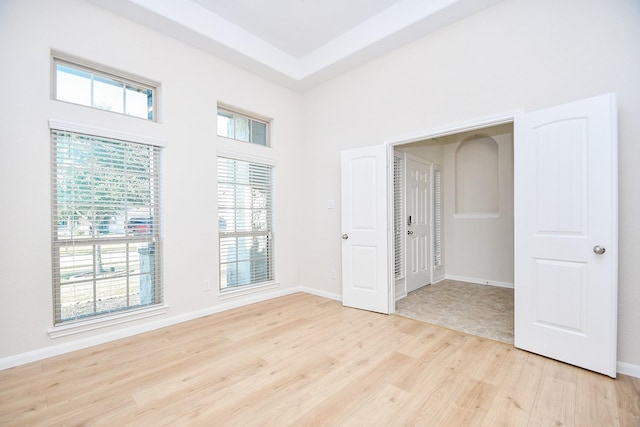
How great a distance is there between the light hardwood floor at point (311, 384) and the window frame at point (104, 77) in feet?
7.85

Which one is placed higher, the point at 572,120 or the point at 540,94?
the point at 540,94

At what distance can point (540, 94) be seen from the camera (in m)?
2.61

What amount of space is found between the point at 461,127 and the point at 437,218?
8.93 ft

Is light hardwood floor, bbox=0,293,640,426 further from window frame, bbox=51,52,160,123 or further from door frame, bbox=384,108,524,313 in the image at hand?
window frame, bbox=51,52,160,123

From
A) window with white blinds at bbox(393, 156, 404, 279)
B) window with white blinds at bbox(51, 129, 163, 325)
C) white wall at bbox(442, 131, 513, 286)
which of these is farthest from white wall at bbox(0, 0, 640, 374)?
white wall at bbox(442, 131, 513, 286)

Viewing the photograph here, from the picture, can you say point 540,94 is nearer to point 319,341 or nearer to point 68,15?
point 319,341

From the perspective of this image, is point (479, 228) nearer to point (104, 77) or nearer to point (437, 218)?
point (437, 218)

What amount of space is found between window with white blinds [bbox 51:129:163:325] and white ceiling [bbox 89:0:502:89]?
54.6 inches

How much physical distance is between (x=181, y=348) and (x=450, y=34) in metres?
4.29

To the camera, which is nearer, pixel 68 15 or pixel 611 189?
pixel 611 189

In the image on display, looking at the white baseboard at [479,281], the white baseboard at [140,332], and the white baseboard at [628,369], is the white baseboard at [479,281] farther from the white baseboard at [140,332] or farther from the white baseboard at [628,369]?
the white baseboard at [628,369]

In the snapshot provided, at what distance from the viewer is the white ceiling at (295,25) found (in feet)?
9.99

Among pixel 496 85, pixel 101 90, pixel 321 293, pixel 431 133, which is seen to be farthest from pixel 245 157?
pixel 496 85

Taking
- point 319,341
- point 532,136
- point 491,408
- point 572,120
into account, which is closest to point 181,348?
point 319,341
